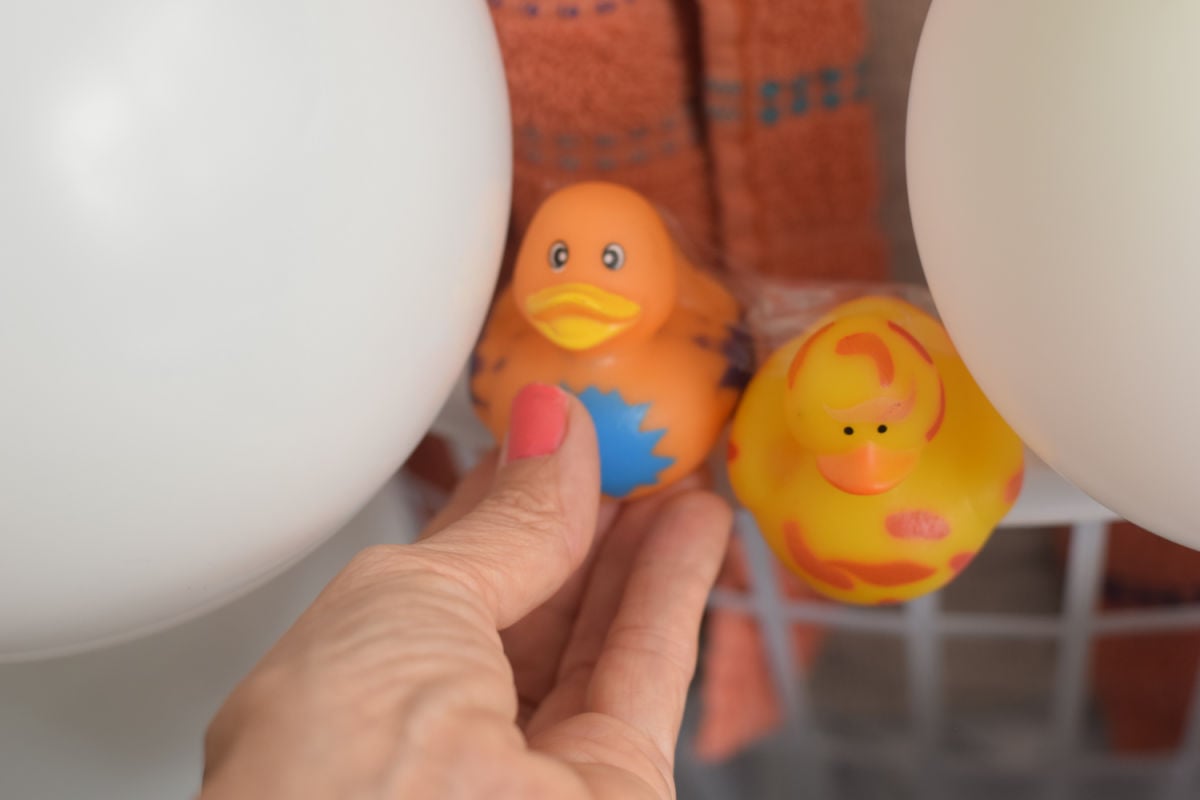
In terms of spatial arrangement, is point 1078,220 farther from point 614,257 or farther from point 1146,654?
point 1146,654

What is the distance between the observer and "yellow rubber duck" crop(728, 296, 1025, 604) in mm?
405

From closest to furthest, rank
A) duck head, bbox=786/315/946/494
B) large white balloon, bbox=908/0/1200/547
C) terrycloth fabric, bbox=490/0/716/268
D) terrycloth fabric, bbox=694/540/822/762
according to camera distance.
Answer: large white balloon, bbox=908/0/1200/547 < duck head, bbox=786/315/946/494 < terrycloth fabric, bbox=490/0/716/268 < terrycloth fabric, bbox=694/540/822/762

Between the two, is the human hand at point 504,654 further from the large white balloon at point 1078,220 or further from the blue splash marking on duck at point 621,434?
the large white balloon at point 1078,220

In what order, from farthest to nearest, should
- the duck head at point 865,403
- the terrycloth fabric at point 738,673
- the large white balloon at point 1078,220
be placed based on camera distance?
the terrycloth fabric at point 738,673 → the duck head at point 865,403 → the large white balloon at point 1078,220

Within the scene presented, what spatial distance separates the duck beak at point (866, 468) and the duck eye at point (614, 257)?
122 mm

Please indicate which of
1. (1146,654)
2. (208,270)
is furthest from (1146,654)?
(208,270)

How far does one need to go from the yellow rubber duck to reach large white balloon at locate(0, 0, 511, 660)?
147mm

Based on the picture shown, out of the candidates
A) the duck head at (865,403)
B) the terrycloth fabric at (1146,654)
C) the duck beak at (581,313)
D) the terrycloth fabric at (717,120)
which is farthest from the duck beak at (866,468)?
the terrycloth fabric at (1146,654)

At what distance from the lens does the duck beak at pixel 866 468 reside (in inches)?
16.0

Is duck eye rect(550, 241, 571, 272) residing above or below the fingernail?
above

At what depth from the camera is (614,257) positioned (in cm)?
46

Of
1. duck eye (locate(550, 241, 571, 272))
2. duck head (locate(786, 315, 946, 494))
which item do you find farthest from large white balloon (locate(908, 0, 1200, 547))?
duck eye (locate(550, 241, 571, 272))

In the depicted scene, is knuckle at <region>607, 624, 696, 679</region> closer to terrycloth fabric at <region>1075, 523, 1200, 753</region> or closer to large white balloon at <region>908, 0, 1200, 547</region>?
large white balloon at <region>908, 0, 1200, 547</region>

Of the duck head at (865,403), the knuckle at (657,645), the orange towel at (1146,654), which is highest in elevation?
the duck head at (865,403)
